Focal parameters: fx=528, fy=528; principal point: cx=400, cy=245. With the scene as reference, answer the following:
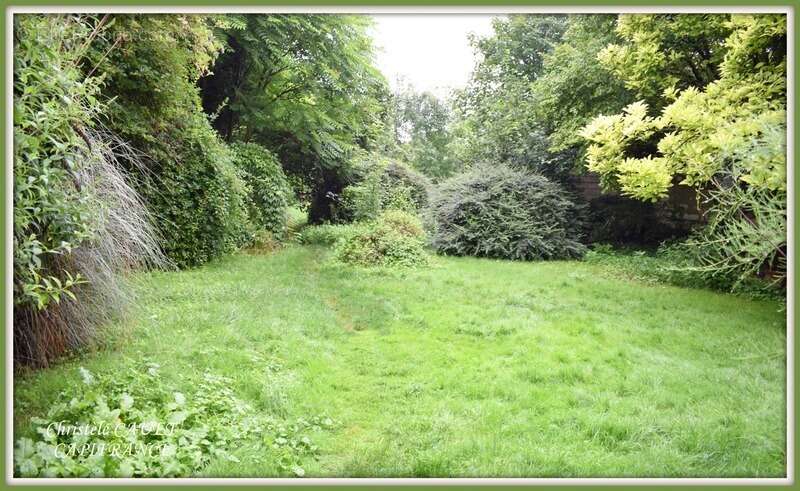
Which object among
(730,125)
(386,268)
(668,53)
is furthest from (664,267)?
(386,268)

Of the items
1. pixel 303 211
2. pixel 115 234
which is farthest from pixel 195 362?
pixel 303 211

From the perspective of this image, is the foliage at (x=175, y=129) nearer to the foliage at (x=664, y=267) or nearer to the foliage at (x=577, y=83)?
the foliage at (x=577, y=83)

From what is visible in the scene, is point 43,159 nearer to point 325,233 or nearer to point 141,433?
point 141,433

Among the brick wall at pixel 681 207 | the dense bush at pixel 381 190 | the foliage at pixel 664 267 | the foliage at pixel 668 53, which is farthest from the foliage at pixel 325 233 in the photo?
the foliage at pixel 668 53

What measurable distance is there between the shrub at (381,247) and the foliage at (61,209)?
3.78 metres

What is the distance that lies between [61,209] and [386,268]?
180 inches

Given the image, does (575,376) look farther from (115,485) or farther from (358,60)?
(358,60)

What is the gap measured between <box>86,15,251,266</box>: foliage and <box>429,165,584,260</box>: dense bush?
3.15m

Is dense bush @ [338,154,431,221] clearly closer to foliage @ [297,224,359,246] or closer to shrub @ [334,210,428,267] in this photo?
foliage @ [297,224,359,246]

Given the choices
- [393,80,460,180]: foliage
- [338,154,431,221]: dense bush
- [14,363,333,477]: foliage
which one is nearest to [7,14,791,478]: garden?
[14,363,333,477]: foliage

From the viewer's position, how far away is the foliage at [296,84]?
5785 millimetres

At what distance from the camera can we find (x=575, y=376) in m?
3.50

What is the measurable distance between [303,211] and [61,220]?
6.57 m

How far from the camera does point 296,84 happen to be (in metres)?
6.43
